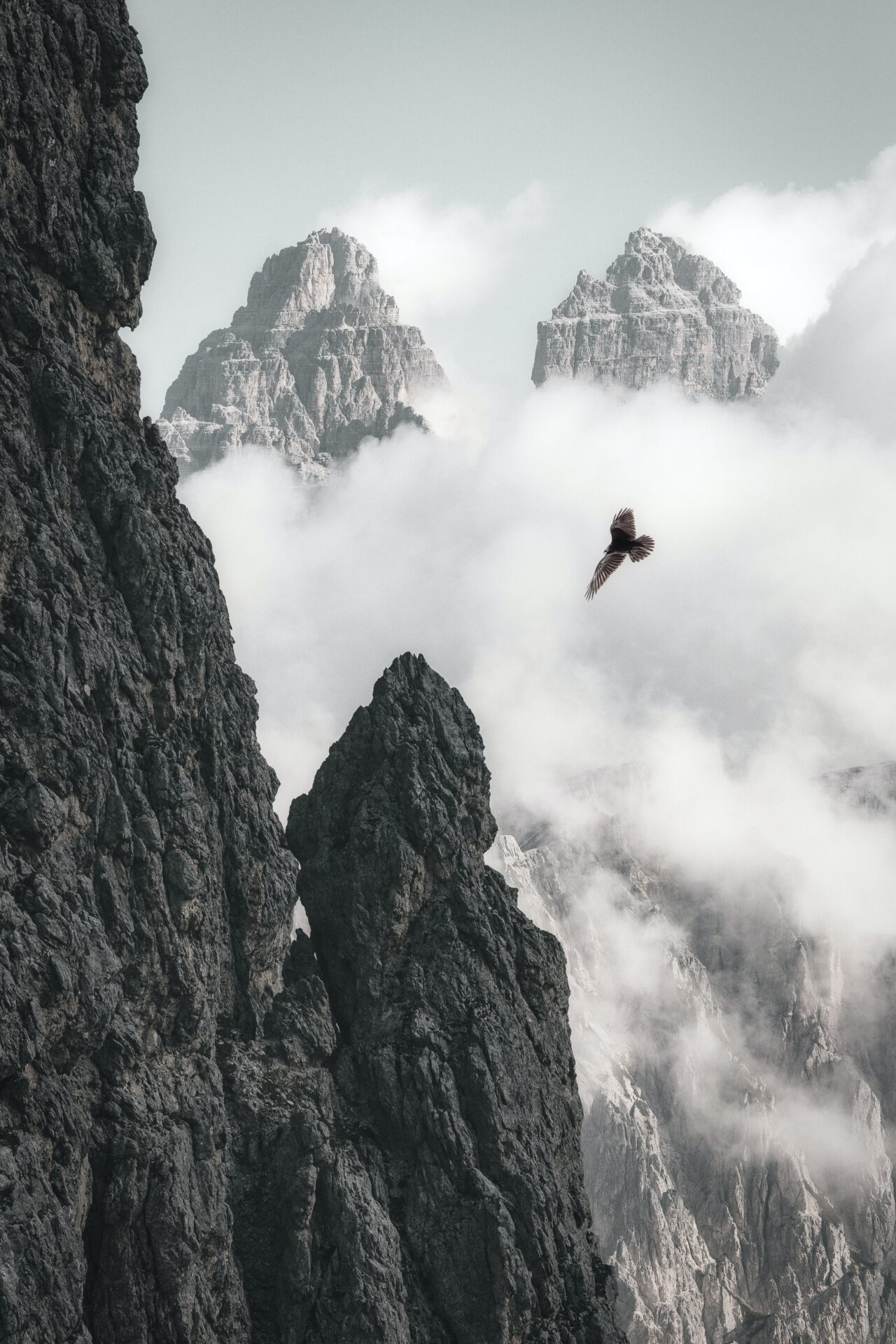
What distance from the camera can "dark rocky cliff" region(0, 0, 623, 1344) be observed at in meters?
42.4

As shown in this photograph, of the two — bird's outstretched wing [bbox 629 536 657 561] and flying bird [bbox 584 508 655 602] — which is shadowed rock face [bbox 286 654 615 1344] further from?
bird's outstretched wing [bbox 629 536 657 561]

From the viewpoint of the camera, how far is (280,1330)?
4806 cm

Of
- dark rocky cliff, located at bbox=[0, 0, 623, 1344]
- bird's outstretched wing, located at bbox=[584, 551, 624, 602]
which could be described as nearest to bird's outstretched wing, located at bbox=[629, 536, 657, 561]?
bird's outstretched wing, located at bbox=[584, 551, 624, 602]

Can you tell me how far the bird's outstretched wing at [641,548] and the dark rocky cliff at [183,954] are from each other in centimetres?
2053

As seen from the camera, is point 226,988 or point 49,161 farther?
point 226,988

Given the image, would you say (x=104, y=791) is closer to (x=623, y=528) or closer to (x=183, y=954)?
(x=183, y=954)

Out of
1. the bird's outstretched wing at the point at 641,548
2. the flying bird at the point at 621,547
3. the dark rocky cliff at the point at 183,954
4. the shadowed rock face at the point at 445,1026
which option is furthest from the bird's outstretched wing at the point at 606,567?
the shadowed rock face at the point at 445,1026

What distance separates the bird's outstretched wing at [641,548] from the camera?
131 feet

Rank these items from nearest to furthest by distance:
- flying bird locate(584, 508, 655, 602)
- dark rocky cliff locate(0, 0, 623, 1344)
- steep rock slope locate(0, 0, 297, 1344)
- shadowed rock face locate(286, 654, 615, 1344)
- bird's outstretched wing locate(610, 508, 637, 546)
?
flying bird locate(584, 508, 655, 602)
steep rock slope locate(0, 0, 297, 1344)
bird's outstretched wing locate(610, 508, 637, 546)
dark rocky cliff locate(0, 0, 623, 1344)
shadowed rock face locate(286, 654, 615, 1344)

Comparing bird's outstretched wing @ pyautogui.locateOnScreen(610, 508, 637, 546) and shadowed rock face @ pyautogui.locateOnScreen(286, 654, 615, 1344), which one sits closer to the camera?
bird's outstretched wing @ pyautogui.locateOnScreen(610, 508, 637, 546)

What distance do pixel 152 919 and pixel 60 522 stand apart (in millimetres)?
Result: 15301

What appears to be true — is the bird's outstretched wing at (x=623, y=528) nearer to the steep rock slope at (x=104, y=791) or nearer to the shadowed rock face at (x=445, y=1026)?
the steep rock slope at (x=104, y=791)

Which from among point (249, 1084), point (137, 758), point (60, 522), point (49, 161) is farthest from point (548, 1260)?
point (49, 161)

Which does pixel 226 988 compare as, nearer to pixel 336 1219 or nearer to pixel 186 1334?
pixel 336 1219
